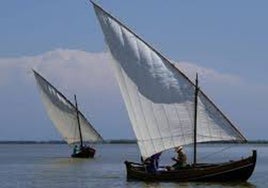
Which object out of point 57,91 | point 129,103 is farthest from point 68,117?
point 129,103

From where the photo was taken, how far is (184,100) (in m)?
40.5

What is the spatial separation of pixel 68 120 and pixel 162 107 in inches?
1738

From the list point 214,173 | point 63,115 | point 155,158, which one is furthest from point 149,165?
point 63,115

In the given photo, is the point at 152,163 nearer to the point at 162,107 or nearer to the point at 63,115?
the point at 162,107

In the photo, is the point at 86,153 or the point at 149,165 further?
the point at 86,153

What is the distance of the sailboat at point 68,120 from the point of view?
3172 inches

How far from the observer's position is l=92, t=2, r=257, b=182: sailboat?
3956cm

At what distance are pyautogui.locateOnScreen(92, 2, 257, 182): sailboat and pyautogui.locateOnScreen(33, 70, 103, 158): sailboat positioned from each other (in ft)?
134

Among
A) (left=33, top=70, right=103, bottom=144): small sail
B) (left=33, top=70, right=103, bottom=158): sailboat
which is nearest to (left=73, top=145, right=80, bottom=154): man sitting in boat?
(left=33, top=70, right=103, bottom=158): sailboat

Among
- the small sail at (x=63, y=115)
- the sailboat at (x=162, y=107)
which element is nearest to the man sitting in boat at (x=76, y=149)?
the small sail at (x=63, y=115)

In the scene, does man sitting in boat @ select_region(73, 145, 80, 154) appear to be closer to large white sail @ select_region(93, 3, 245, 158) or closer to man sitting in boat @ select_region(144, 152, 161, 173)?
man sitting in boat @ select_region(144, 152, 161, 173)

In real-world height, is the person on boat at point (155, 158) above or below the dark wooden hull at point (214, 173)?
above

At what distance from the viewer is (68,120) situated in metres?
83.8

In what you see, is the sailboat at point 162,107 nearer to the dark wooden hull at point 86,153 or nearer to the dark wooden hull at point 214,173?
the dark wooden hull at point 214,173
